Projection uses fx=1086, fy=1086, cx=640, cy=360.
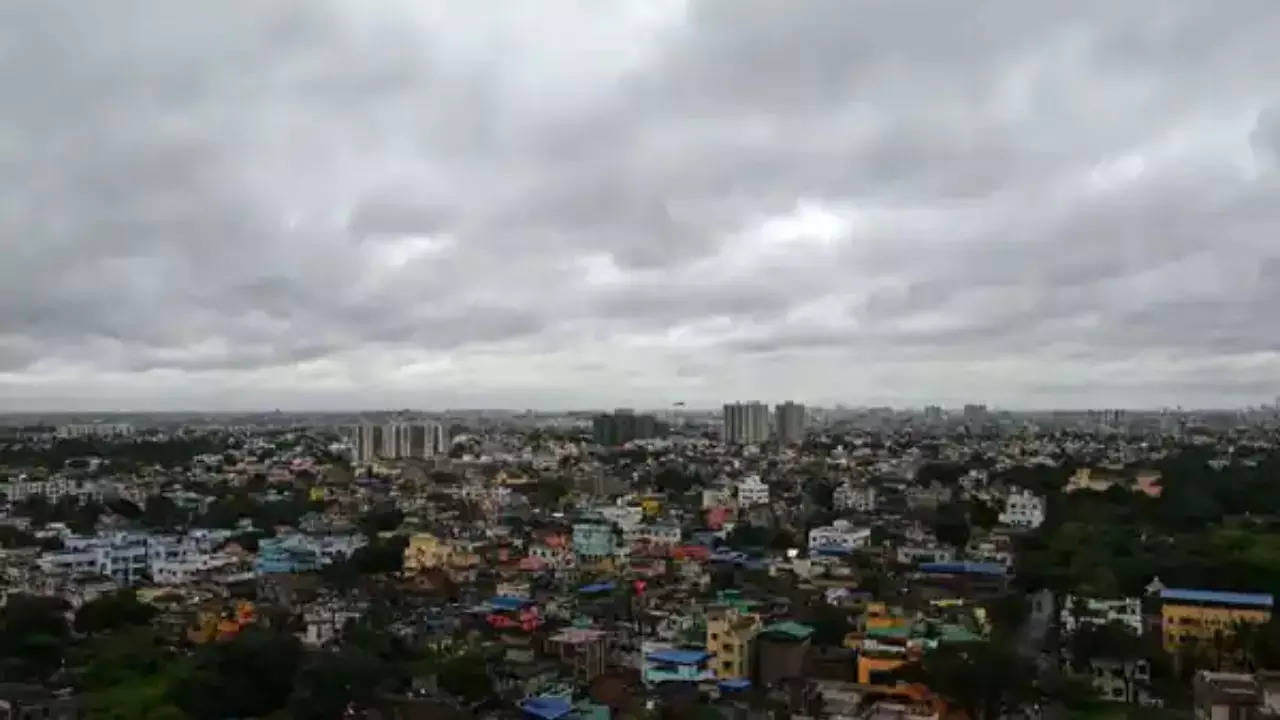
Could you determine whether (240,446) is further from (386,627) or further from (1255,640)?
(1255,640)

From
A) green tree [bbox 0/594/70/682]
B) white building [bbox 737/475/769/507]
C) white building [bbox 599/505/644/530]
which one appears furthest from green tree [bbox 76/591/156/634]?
white building [bbox 737/475/769/507]

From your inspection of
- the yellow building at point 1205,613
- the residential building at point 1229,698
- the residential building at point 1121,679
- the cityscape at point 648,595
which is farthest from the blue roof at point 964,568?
the residential building at point 1229,698

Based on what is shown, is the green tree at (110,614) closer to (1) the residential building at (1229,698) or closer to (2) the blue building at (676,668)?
(2) the blue building at (676,668)

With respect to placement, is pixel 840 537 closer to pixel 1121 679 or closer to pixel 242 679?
pixel 1121 679

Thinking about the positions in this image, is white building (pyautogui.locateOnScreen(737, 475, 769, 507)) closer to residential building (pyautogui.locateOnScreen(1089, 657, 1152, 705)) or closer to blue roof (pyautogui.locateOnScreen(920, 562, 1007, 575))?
blue roof (pyautogui.locateOnScreen(920, 562, 1007, 575))

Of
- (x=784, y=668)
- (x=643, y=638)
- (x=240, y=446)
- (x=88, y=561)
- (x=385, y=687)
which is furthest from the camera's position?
(x=240, y=446)

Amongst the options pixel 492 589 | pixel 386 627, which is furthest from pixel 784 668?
pixel 492 589
